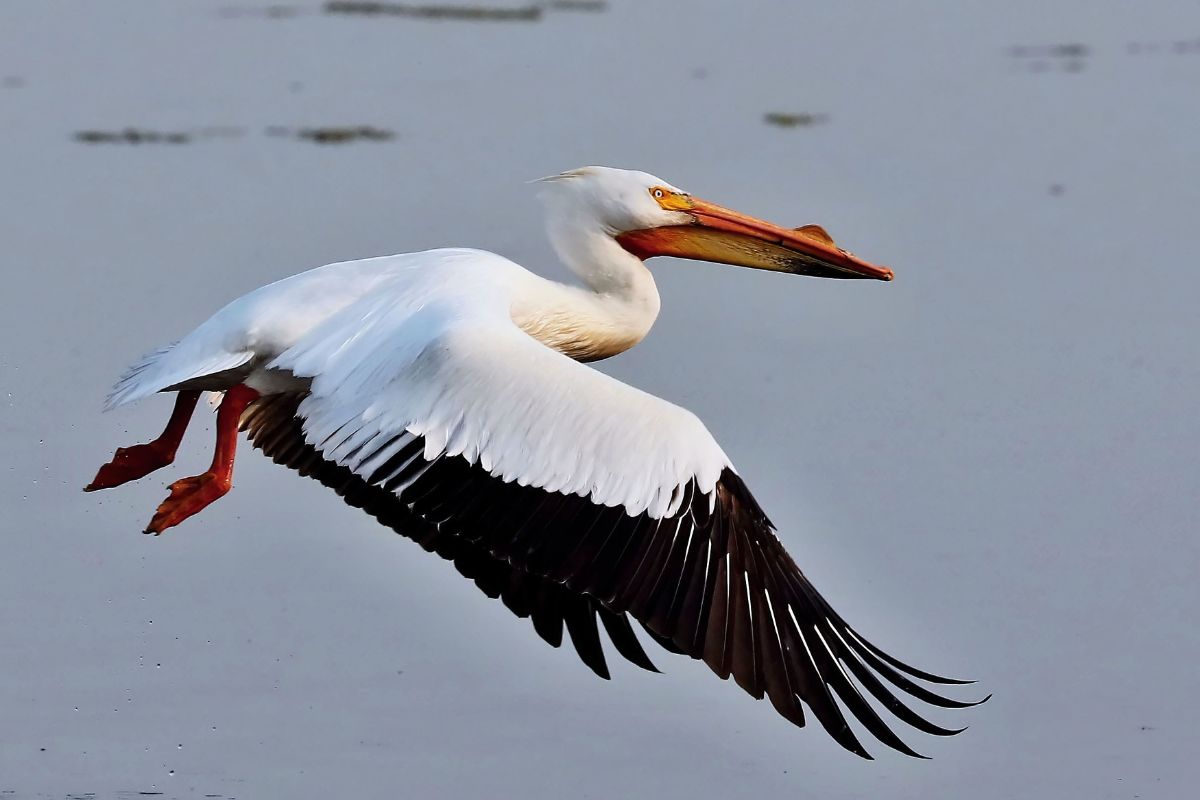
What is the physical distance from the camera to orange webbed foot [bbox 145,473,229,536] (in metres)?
6.87

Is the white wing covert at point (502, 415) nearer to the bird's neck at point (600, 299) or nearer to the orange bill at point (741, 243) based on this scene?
the bird's neck at point (600, 299)

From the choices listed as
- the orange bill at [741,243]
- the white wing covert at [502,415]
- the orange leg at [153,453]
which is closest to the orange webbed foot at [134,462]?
the orange leg at [153,453]

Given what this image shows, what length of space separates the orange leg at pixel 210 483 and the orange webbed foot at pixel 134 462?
1.12 ft

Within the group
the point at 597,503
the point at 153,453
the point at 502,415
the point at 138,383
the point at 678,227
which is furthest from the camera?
the point at 678,227

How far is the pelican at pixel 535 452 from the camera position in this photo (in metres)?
5.88

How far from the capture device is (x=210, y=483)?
688 centimetres

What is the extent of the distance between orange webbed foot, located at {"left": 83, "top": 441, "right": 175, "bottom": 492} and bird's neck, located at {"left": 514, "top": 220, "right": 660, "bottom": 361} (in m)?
1.34

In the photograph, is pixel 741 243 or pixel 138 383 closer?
pixel 138 383

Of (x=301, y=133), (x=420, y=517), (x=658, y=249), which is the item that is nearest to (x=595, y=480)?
(x=420, y=517)

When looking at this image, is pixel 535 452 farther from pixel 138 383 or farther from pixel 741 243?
pixel 741 243

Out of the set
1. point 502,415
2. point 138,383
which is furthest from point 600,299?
point 138,383

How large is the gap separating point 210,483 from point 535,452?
1.35 m

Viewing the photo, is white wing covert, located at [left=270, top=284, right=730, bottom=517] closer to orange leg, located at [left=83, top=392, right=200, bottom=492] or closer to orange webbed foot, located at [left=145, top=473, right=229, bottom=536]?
orange webbed foot, located at [left=145, top=473, right=229, bottom=536]

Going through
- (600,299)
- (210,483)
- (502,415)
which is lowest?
(210,483)
